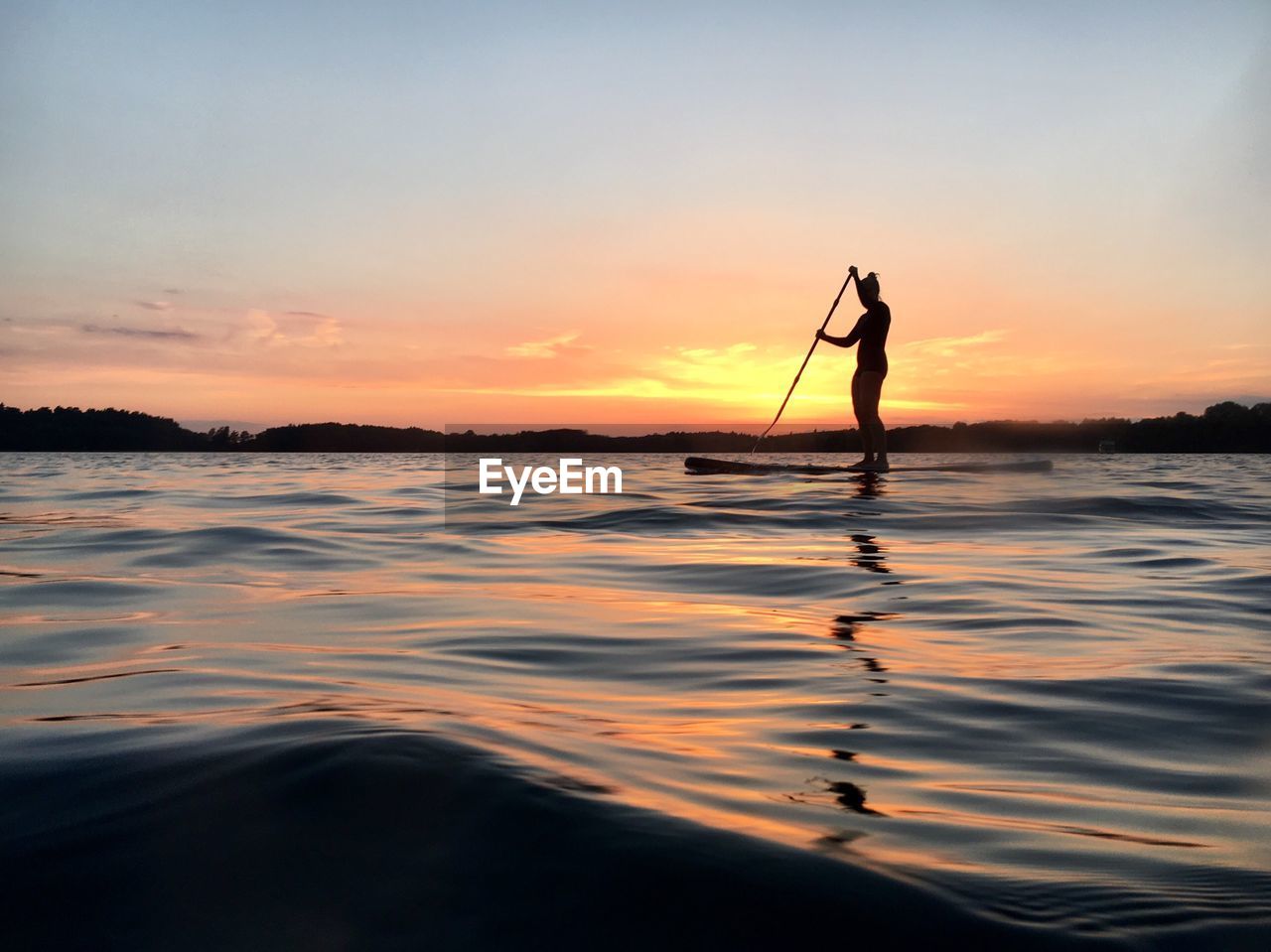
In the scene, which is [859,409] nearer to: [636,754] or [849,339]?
[849,339]

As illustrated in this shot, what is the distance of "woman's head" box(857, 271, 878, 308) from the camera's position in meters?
14.4

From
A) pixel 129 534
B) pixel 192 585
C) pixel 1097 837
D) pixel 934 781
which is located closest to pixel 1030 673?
pixel 934 781

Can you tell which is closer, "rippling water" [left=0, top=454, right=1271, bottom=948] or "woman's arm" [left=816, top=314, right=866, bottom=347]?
"rippling water" [left=0, top=454, right=1271, bottom=948]

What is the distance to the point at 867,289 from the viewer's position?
14.4m

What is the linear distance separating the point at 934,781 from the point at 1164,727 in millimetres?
946

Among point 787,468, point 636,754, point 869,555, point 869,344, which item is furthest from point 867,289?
point 636,754

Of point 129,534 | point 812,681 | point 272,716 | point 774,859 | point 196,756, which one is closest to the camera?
point 774,859

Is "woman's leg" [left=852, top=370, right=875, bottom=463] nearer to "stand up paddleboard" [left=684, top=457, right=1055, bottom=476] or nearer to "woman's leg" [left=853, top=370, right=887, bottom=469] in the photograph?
"woman's leg" [left=853, top=370, right=887, bottom=469]

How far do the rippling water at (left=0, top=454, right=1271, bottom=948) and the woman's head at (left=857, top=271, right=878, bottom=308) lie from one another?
9.08 m

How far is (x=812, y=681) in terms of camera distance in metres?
3.07

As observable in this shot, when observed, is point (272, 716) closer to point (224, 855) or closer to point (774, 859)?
point (224, 855)

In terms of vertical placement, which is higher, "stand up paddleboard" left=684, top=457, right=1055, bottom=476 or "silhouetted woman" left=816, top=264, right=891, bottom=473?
"silhouetted woman" left=816, top=264, right=891, bottom=473

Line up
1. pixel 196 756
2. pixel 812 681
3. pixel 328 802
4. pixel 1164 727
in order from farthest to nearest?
pixel 812 681
pixel 1164 727
pixel 196 756
pixel 328 802

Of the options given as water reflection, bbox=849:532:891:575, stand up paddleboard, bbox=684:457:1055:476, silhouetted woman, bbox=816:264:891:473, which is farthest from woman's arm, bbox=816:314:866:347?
water reflection, bbox=849:532:891:575
